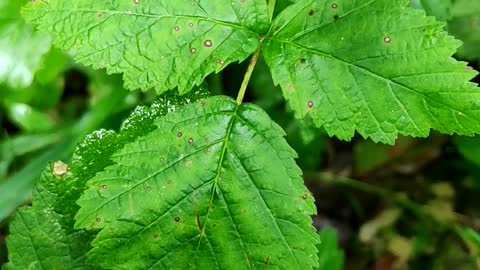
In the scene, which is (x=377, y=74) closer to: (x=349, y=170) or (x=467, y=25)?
(x=467, y=25)

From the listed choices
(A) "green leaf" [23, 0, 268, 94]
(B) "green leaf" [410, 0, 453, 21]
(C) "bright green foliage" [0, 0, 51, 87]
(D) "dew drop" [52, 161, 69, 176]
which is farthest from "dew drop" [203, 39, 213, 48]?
(C) "bright green foliage" [0, 0, 51, 87]

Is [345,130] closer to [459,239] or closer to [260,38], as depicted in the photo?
[260,38]

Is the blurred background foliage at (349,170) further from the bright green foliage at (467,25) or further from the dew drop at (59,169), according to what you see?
the dew drop at (59,169)

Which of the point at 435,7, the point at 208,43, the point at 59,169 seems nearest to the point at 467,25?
the point at 435,7

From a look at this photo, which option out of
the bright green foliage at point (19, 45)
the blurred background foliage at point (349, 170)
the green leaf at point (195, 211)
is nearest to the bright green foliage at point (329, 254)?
the blurred background foliage at point (349, 170)

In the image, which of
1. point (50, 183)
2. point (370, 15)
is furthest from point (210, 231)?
point (370, 15)

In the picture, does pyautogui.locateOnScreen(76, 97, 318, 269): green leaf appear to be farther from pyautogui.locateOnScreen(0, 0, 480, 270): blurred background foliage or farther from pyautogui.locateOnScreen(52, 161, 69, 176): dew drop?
pyautogui.locateOnScreen(0, 0, 480, 270): blurred background foliage
